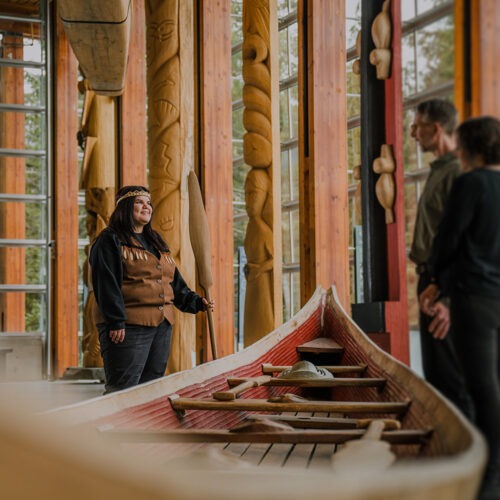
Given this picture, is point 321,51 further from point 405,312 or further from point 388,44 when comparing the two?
point 405,312

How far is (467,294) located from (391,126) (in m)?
1.99

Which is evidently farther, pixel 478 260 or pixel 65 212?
pixel 65 212

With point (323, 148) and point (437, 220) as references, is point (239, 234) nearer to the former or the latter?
point (323, 148)

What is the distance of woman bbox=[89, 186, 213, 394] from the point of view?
13.1ft

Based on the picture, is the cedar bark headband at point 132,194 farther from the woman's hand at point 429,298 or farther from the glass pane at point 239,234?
the glass pane at point 239,234

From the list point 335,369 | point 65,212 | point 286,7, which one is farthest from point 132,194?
point 286,7

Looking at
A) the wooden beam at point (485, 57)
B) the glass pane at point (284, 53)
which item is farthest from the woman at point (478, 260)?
the glass pane at point (284, 53)

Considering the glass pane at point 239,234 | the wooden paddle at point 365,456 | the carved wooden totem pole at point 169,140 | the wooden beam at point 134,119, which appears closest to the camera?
the wooden paddle at point 365,456

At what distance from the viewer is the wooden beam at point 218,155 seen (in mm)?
6742

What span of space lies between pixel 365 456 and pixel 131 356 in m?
2.40

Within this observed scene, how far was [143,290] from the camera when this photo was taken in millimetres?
4109

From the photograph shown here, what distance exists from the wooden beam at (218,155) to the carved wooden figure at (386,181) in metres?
2.63

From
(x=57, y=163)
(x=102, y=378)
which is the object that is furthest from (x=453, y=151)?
(x=57, y=163)

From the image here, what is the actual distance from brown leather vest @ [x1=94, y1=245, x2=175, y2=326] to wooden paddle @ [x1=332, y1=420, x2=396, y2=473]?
2.20 m
